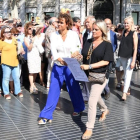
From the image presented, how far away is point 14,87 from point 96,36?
3906 mm

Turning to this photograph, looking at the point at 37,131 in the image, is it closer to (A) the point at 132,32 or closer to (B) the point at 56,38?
(B) the point at 56,38

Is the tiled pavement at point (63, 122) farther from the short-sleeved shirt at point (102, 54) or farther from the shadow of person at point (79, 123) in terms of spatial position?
the short-sleeved shirt at point (102, 54)

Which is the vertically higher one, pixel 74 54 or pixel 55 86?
pixel 74 54

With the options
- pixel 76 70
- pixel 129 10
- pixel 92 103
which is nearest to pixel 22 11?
pixel 129 10

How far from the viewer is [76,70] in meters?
5.11

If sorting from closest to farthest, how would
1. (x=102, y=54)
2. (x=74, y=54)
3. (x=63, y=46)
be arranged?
1. (x=102, y=54)
2. (x=74, y=54)
3. (x=63, y=46)

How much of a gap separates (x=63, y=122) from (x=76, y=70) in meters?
1.23

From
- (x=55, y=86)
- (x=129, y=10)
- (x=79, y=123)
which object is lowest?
(x=79, y=123)

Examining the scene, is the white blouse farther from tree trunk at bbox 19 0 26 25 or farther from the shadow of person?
tree trunk at bbox 19 0 26 25

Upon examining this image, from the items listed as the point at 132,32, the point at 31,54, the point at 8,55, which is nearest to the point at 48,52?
the point at 31,54

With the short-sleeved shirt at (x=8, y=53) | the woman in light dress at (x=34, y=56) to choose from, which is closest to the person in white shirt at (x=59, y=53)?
the short-sleeved shirt at (x=8, y=53)

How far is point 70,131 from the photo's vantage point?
17.5ft

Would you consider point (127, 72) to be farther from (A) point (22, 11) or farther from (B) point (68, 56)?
(A) point (22, 11)

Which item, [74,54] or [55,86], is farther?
[55,86]
